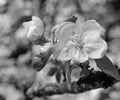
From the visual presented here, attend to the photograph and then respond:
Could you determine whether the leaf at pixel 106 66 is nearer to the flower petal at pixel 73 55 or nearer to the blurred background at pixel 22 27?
the flower petal at pixel 73 55

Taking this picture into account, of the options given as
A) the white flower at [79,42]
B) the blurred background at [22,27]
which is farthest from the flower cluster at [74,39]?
the blurred background at [22,27]

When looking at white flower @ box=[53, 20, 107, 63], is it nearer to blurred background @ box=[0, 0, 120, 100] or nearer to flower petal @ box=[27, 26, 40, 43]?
flower petal @ box=[27, 26, 40, 43]

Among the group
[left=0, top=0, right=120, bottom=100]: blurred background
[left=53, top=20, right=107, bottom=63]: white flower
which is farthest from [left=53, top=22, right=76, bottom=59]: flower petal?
[left=0, top=0, right=120, bottom=100]: blurred background

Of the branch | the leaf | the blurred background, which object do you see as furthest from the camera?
the blurred background

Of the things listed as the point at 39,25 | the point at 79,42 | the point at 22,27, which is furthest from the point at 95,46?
the point at 22,27

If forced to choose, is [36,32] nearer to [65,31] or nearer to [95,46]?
[65,31]

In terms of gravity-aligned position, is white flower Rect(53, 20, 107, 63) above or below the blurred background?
above

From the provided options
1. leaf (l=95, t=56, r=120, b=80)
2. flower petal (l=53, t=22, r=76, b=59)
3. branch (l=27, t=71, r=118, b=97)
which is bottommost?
branch (l=27, t=71, r=118, b=97)

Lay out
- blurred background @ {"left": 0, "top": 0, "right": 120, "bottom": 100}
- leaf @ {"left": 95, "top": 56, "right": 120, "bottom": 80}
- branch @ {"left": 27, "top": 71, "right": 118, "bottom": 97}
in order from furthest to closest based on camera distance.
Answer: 1. blurred background @ {"left": 0, "top": 0, "right": 120, "bottom": 100}
2. branch @ {"left": 27, "top": 71, "right": 118, "bottom": 97}
3. leaf @ {"left": 95, "top": 56, "right": 120, "bottom": 80}
